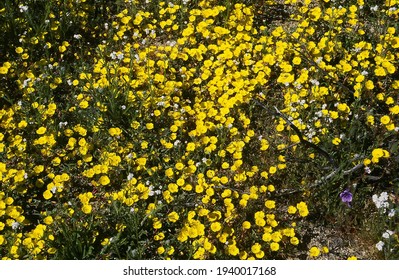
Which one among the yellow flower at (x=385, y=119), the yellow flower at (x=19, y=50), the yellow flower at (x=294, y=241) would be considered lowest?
the yellow flower at (x=294, y=241)

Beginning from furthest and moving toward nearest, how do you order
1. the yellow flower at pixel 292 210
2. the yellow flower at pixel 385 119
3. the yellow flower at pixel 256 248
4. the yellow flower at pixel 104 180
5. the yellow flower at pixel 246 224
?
the yellow flower at pixel 385 119
the yellow flower at pixel 104 180
the yellow flower at pixel 292 210
the yellow flower at pixel 246 224
the yellow flower at pixel 256 248

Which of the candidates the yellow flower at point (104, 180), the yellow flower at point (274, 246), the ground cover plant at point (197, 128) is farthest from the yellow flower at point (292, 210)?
the yellow flower at point (104, 180)

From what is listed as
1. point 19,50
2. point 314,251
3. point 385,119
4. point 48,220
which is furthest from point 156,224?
point 19,50

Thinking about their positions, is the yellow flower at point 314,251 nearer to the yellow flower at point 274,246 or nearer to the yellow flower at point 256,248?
the yellow flower at point 274,246

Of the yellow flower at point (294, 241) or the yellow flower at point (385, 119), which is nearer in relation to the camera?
the yellow flower at point (294, 241)

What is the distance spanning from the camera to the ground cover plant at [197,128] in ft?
13.2

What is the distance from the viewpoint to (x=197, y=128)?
457 centimetres

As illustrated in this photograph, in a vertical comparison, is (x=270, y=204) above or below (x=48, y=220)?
below

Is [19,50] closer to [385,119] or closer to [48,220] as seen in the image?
[48,220]

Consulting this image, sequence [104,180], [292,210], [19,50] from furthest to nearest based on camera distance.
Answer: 1. [19,50]
2. [104,180]
3. [292,210]

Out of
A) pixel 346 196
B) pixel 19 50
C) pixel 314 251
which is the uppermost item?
pixel 19 50

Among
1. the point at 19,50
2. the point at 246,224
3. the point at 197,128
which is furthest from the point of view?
Result: the point at 19,50

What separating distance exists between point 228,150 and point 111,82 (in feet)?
4.49

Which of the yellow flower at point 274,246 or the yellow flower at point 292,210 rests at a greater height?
the yellow flower at point 292,210
